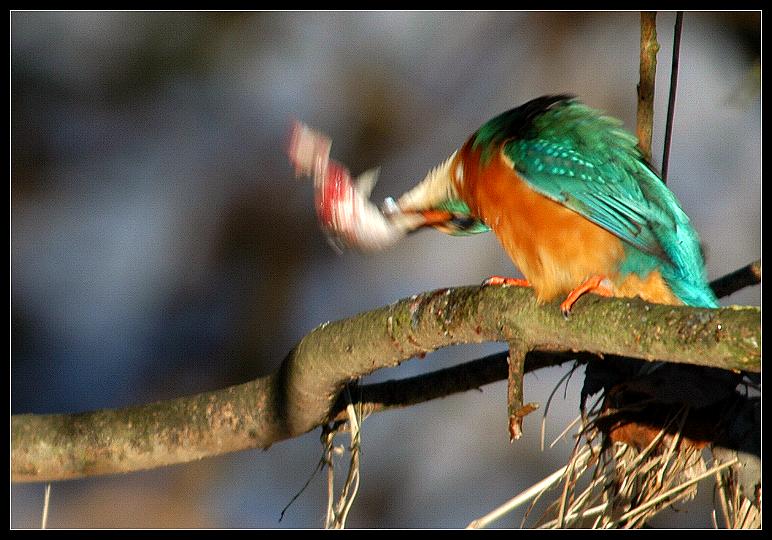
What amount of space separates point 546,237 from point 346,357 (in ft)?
1.97

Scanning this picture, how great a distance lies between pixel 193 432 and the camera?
7.09ft

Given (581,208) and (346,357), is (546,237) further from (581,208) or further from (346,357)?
(346,357)

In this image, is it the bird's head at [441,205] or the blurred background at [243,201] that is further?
the blurred background at [243,201]

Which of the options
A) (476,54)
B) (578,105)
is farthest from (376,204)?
(476,54)

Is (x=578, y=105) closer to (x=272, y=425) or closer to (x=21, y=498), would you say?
(x=272, y=425)

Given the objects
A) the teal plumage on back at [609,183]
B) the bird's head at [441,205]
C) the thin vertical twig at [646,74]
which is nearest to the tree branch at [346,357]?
the teal plumage on back at [609,183]

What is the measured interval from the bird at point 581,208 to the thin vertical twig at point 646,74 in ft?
0.18

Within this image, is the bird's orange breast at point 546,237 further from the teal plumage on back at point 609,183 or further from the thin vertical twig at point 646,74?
the thin vertical twig at point 646,74

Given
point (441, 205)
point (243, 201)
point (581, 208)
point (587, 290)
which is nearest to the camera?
point (587, 290)

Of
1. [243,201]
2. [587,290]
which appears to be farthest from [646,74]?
[243,201]

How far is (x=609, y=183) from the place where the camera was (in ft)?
7.48

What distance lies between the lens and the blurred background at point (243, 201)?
4.02 metres

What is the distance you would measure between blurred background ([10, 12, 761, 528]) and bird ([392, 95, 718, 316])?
154 centimetres

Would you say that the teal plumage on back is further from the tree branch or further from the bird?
the tree branch
